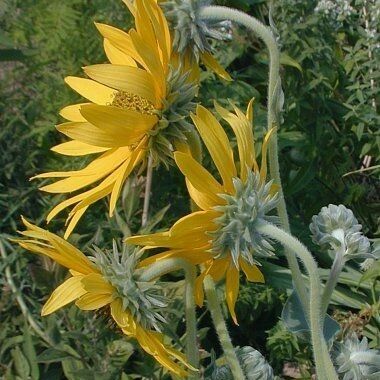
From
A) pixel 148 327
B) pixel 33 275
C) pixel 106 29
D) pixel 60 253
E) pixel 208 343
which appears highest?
pixel 106 29

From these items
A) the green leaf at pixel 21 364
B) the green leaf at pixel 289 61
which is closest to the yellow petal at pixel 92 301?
the green leaf at pixel 21 364

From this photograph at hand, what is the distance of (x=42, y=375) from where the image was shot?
70.7 inches

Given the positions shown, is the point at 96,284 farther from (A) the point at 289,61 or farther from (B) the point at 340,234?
(A) the point at 289,61

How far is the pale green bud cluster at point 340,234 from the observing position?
1.12 meters

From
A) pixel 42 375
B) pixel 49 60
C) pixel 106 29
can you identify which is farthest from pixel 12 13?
pixel 106 29

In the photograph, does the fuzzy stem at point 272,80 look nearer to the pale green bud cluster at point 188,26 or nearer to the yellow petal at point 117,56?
the pale green bud cluster at point 188,26

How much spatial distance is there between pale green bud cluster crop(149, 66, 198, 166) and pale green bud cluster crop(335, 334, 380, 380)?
0.38 meters

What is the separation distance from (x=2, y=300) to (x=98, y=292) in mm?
845

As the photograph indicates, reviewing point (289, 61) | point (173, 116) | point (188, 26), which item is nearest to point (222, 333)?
point (173, 116)

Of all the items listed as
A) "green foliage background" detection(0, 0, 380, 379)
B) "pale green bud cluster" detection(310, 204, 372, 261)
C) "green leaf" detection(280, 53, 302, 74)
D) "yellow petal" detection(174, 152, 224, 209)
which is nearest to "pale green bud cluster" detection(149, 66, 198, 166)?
"yellow petal" detection(174, 152, 224, 209)

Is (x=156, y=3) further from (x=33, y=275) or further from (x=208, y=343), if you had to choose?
(x=208, y=343)

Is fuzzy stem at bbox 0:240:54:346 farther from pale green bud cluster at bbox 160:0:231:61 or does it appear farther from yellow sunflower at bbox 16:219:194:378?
pale green bud cluster at bbox 160:0:231:61

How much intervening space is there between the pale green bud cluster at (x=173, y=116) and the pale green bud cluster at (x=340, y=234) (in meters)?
0.23

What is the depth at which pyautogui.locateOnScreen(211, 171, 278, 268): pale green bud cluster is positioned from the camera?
987mm
